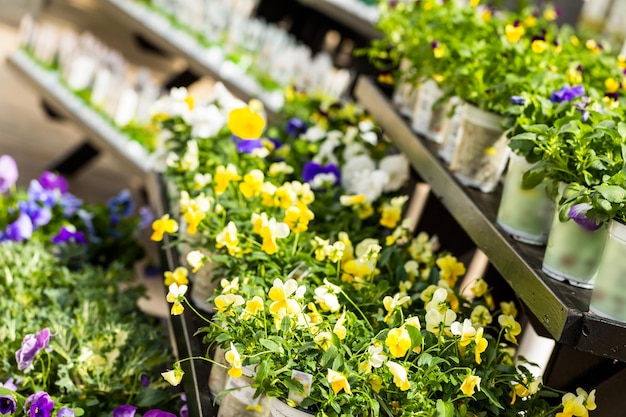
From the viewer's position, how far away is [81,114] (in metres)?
4.47

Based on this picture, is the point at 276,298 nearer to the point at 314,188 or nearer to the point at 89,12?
the point at 314,188

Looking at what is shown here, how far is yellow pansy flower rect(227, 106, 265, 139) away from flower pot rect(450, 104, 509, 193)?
0.45 metres

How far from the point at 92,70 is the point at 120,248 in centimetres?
194

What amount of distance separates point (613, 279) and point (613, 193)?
12cm

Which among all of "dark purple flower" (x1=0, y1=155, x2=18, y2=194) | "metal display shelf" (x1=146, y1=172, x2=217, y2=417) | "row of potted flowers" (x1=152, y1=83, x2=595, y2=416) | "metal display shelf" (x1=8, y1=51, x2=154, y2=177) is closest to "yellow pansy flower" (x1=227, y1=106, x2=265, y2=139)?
"row of potted flowers" (x1=152, y1=83, x2=595, y2=416)

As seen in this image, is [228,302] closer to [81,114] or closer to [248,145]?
[248,145]

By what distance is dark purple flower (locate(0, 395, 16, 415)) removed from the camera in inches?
61.4

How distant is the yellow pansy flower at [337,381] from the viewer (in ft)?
3.96

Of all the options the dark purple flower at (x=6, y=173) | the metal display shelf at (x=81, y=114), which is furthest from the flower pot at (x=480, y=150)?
the metal display shelf at (x=81, y=114)

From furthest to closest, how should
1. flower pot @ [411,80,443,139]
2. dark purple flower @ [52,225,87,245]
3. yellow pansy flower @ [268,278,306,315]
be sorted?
dark purple flower @ [52,225,87,245]
flower pot @ [411,80,443,139]
yellow pansy flower @ [268,278,306,315]

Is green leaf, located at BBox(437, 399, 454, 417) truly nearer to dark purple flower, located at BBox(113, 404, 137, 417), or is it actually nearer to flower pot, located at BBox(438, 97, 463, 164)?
dark purple flower, located at BBox(113, 404, 137, 417)

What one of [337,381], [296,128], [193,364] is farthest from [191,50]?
[337,381]

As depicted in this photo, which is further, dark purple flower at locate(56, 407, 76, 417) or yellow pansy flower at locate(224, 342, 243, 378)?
dark purple flower at locate(56, 407, 76, 417)

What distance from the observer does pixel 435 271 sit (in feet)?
5.61
